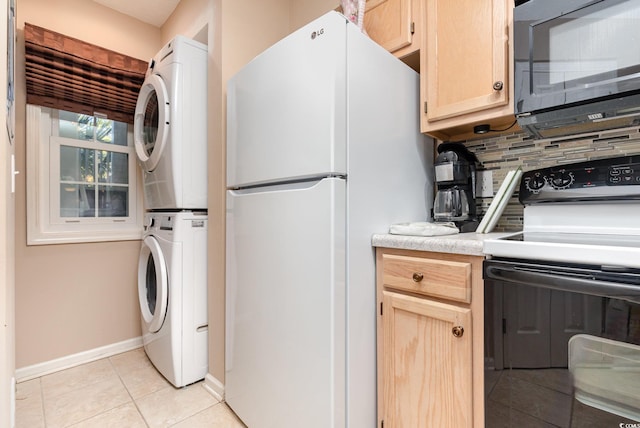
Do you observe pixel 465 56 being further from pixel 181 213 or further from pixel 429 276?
pixel 181 213

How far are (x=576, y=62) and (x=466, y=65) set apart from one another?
37cm

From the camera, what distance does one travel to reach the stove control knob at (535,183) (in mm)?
1180

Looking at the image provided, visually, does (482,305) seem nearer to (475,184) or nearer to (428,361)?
(428,361)

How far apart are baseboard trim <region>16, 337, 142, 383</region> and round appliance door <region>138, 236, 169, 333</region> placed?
1.62ft

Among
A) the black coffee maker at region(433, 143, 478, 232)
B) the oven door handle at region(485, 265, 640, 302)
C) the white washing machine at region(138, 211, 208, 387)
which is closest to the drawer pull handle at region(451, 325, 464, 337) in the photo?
the oven door handle at region(485, 265, 640, 302)

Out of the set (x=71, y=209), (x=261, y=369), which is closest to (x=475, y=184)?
(x=261, y=369)

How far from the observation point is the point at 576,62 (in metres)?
1.02

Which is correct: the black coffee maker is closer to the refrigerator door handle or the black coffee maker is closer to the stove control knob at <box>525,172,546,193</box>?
the stove control knob at <box>525,172,546,193</box>

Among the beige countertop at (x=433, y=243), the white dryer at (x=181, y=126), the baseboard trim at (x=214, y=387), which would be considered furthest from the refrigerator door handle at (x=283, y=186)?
the baseboard trim at (x=214, y=387)

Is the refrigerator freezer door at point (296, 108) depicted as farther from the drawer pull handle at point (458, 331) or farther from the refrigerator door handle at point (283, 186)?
the drawer pull handle at point (458, 331)

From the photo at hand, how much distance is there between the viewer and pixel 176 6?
2262mm

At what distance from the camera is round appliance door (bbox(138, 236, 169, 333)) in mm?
1820

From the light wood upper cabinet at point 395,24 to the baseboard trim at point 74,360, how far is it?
276cm

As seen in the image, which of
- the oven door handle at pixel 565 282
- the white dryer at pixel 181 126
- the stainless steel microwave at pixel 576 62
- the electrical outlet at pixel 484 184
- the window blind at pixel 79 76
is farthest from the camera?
the window blind at pixel 79 76
